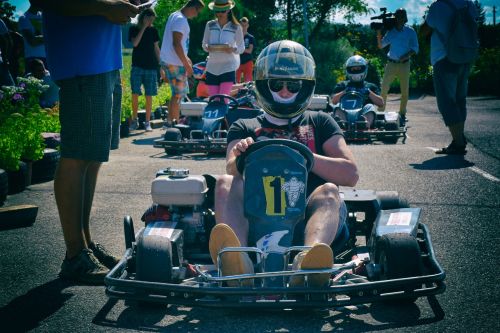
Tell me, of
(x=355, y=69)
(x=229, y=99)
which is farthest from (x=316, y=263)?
(x=355, y=69)

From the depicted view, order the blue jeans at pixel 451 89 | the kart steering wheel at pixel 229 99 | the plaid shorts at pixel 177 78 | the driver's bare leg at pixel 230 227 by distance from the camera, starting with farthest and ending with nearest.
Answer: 1. the plaid shorts at pixel 177 78
2. the kart steering wheel at pixel 229 99
3. the blue jeans at pixel 451 89
4. the driver's bare leg at pixel 230 227

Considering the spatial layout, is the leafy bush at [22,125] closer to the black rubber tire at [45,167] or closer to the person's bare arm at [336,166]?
the black rubber tire at [45,167]

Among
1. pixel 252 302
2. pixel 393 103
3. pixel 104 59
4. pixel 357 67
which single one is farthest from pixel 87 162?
pixel 393 103

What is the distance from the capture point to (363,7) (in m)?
29.6

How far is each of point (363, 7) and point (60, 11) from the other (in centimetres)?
2647

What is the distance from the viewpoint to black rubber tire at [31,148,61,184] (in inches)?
295

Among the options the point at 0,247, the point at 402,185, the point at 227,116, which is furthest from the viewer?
the point at 227,116

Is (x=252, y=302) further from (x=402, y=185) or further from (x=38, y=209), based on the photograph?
(x=402, y=185)

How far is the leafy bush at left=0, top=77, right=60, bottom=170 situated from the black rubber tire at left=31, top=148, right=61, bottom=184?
147 millimetres

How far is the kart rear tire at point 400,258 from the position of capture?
3717 millimetres

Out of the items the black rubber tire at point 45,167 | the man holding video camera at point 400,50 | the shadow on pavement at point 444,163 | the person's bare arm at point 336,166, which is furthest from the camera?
the man holding video camera at point 400,50

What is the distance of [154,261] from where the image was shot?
3760 millimetres

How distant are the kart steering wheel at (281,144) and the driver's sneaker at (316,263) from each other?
29.4 inches

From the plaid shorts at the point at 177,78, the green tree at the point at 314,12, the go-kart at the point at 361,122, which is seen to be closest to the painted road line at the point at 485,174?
the go-kart at the point at 361,122
